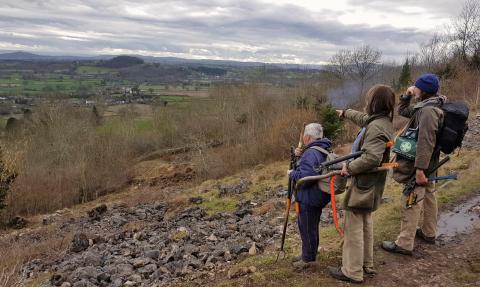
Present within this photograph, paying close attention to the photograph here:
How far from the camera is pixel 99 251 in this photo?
10047 mm

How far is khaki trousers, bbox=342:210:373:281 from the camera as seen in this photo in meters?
4.87

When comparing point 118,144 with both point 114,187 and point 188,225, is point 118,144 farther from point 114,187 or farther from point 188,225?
point 188,225

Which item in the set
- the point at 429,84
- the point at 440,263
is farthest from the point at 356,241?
the point at 429,84

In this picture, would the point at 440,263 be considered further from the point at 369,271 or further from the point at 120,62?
the point at 120,62

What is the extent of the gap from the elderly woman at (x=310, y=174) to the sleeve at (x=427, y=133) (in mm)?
1108

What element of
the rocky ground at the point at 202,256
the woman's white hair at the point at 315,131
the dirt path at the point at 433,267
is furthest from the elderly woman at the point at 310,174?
the dirt path at the point at 433,267

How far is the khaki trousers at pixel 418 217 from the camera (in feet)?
18.3

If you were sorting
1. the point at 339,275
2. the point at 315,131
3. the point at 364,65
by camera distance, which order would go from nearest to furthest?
the point at 315,131
the point at 339,275
the point at 364,65

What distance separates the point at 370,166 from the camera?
4.46m

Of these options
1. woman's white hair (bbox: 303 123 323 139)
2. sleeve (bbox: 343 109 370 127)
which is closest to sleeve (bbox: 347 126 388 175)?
sleeve (bbox: 343 109 370 127)

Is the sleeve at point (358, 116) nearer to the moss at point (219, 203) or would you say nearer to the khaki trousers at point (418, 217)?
the khaki trousers at point (418, 217)

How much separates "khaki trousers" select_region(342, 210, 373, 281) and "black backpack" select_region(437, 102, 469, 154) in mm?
1340

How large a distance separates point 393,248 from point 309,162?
2.17 metres

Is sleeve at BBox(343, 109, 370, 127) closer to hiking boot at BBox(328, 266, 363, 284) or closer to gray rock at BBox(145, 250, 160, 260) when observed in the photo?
hiking boot at BBox(328, 266, 363, 284)
